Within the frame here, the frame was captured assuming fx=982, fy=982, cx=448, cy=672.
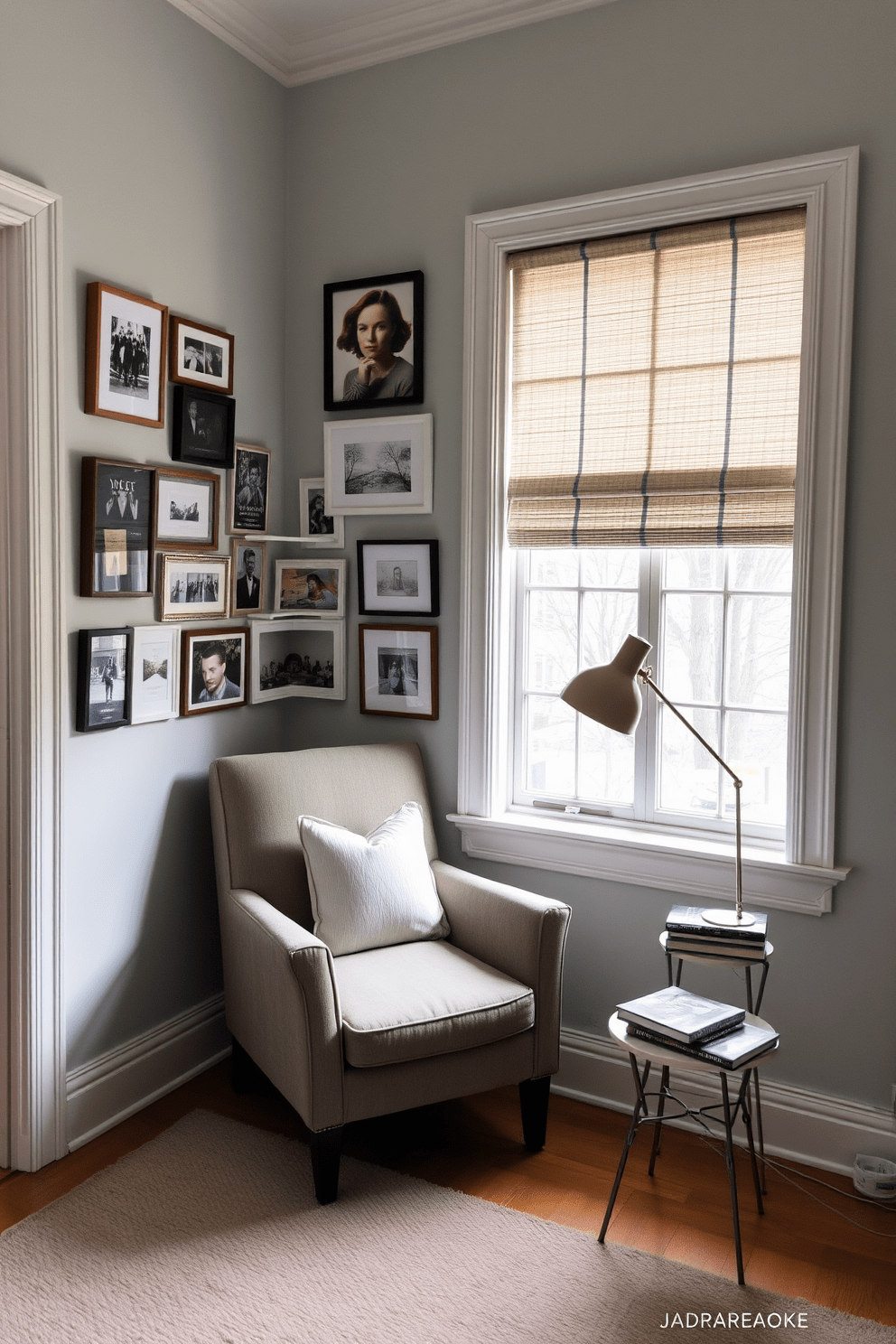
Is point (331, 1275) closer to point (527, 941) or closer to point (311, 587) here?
point (527, 941)

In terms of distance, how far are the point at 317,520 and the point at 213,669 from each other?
25.2 inches

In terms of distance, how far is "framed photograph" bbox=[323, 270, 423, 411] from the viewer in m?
3.05

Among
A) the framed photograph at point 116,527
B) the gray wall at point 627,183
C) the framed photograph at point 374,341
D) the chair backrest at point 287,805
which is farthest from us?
the framed photograph at point 374,341

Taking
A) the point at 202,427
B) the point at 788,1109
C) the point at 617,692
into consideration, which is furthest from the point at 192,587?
the point at 788,1109

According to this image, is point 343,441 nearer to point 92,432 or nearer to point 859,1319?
point 92,432

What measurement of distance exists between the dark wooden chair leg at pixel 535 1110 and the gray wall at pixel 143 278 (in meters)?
1.10

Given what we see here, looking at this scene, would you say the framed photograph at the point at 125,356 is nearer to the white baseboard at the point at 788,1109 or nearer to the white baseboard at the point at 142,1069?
the white baseboard at the point at 142,1069

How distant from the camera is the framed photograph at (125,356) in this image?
99.0 inches

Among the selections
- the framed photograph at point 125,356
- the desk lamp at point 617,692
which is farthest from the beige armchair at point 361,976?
the framed photograph at point 125,356

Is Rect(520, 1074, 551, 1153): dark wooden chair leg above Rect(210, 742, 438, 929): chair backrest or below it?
below

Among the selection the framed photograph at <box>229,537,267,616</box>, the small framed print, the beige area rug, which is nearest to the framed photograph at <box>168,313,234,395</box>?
the framed photograph at <box>229,537,267,616</box>

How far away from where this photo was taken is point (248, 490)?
316 centimetres

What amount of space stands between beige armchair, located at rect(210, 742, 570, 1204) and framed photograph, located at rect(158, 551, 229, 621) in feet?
1.52

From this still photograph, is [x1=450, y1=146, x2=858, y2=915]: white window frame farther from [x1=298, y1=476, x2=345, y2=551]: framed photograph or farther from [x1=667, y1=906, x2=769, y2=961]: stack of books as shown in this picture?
[x1=298, y1=476, x2=345, y2=551]: framed photograph
